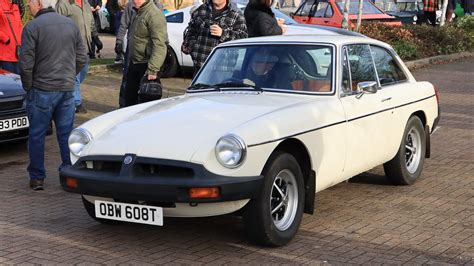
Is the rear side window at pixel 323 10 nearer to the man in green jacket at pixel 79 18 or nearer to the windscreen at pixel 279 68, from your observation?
the man in green jacket at pixel 79 18

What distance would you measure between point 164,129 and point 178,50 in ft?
33.0

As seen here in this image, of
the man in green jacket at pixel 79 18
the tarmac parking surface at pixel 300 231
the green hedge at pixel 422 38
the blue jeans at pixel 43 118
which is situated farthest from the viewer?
the green hedge at pixel 422 38

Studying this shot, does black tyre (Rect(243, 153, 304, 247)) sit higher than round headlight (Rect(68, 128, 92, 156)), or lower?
lower

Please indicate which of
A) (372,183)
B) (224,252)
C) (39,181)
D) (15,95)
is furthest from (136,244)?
(15,95)

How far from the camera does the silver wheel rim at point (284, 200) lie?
18.5 feet

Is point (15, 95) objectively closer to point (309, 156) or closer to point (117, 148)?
point (117, 148)

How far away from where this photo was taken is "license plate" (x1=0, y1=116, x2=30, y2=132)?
8.59m

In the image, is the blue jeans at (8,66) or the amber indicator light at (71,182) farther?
the blue jeans at (8,66)

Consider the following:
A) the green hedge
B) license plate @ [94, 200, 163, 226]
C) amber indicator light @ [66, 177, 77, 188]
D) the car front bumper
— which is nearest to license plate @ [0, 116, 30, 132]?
the car front bumper

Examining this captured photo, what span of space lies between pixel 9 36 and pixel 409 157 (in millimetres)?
5792

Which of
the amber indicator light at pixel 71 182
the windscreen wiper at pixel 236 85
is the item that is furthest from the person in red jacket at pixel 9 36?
the amber indicator light at pixel 71 182

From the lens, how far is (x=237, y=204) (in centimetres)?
531

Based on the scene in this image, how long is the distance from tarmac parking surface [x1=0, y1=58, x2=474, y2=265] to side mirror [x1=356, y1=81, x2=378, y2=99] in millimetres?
997

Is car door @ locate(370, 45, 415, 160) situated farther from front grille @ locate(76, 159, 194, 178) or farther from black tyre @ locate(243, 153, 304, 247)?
front grille @ locate(76, 159, 194, 178)
